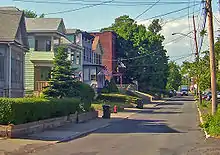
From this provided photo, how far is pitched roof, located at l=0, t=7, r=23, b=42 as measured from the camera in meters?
31.7

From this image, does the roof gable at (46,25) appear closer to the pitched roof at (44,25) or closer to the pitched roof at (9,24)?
the pitched roof at (44,25)

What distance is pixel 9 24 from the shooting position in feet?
109

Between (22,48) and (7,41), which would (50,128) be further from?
(22,48)

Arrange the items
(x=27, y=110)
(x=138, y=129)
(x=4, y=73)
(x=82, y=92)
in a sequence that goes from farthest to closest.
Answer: (x=82, y=92) < (x=4, y=73) < (x=138, y=129) < (x=27, y=110)

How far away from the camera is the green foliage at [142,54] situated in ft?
273

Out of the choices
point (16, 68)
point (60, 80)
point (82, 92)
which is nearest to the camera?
point (16, 68)

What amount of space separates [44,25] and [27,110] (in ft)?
84.6

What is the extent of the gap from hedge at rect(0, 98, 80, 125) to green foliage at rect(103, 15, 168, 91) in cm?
5684

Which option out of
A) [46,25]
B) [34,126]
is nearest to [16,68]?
[46,25]

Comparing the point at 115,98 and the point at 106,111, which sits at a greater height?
the point at 115,98

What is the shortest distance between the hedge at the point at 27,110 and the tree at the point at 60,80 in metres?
9.46

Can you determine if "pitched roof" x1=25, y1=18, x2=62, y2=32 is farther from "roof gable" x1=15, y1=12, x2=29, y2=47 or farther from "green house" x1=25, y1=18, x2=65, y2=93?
"roof gable" x1=15, y1=12, x2=29, y2=47

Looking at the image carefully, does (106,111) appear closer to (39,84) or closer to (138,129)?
(138,129)

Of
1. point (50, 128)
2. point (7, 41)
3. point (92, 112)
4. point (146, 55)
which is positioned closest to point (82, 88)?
point (92, 112)
